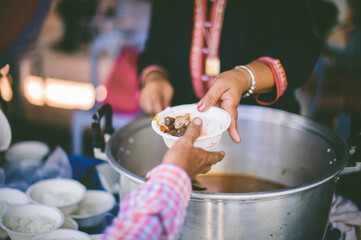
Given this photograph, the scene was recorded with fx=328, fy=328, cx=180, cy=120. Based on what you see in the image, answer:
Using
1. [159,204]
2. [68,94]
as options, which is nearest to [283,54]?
[159,204]

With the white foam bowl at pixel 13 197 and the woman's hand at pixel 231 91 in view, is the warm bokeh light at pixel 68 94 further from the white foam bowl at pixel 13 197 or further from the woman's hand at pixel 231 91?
the woman's hand at pixel 231 91

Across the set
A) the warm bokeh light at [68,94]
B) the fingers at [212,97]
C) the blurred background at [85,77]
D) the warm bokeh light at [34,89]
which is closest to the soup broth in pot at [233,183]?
the fingers at [212,97]

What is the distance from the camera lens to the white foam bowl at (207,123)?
1.02m

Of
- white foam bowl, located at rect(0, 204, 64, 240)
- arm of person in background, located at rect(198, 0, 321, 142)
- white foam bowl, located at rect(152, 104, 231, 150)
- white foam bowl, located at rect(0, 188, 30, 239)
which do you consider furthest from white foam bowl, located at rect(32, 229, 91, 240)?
arm of person in background, located at rect(198, 0, 321, 142)

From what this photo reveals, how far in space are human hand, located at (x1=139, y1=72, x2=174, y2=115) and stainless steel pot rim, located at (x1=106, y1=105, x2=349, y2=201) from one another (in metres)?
0.36

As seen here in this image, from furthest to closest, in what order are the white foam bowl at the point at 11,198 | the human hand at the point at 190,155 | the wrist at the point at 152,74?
the wrist at the point at 152,74, the white foam bowl at the point at 11,198, the human hand at the point at 190,155

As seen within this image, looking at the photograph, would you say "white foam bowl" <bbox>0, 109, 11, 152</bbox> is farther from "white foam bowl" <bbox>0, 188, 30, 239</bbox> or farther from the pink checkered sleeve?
the pink checkered sleeve

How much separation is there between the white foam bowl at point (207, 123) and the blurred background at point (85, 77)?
1622 mm

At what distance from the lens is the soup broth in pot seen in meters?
1.50

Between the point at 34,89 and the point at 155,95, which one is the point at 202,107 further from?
the point at 34,89

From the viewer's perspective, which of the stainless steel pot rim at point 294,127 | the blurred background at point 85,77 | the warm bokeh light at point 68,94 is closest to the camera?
the stainless steel pot rim at point 294,127

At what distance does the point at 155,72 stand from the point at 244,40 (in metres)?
0.50

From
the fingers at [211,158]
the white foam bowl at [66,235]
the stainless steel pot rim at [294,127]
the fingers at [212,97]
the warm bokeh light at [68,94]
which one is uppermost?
the fingers at [212,97]

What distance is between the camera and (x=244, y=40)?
168cm
